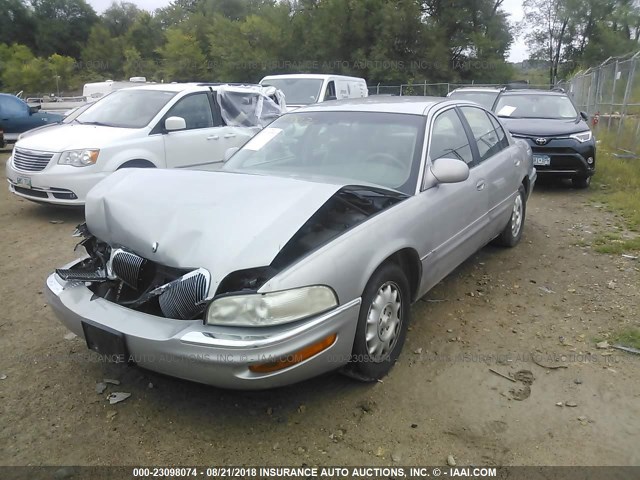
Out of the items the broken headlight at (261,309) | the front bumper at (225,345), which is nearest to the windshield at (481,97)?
the front bumper at (225,345)

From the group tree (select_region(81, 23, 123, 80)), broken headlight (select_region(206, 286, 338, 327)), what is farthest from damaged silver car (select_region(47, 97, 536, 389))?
tree (select_region(81, 23, 123, 80))

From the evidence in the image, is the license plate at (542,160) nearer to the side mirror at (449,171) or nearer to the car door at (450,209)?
the car door at (450,209)

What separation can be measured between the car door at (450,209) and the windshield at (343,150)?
0.55ft

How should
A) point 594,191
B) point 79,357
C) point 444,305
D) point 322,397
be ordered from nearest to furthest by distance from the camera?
point 322,397 < point 79,357 < point 444,305 < point 594,191

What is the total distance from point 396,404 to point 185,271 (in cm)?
135

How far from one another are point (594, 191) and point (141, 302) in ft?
26.2

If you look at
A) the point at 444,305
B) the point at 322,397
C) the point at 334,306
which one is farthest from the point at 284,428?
the point at 444,305

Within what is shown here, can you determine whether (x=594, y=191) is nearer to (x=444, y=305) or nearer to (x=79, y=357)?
(x=444, y=305)

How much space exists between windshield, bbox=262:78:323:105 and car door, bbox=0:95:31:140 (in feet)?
21.1

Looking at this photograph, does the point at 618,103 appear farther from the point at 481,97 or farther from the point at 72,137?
the point at 72,137

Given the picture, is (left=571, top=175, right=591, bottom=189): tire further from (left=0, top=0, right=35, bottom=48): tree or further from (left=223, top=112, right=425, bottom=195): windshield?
(left=0, top=0, right=35, bottom=48): tree

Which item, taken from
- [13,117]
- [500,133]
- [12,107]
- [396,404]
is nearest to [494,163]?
[500,133]

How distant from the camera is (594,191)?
8.52 m

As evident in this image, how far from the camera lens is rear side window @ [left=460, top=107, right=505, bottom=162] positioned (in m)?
Result: 4.59
